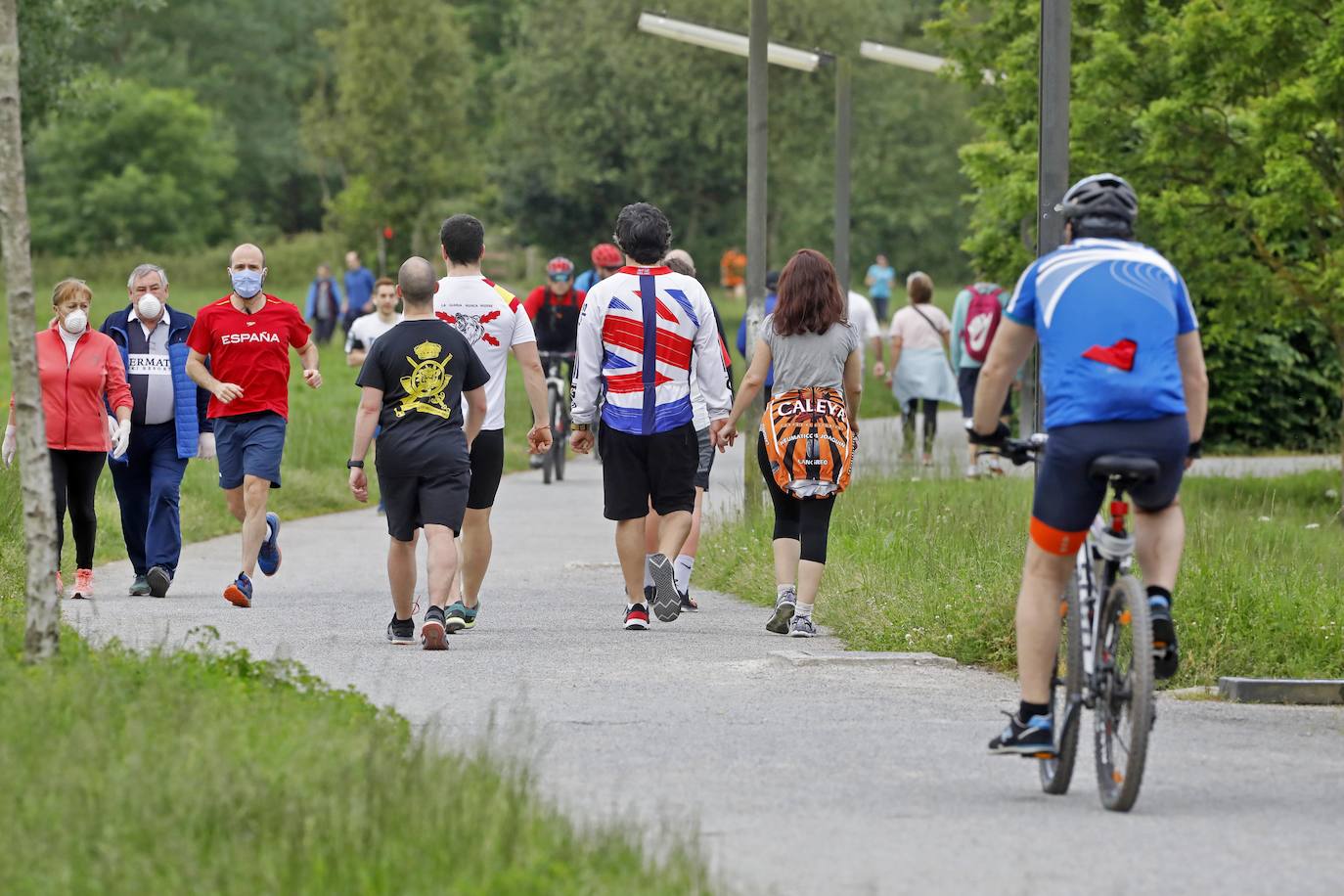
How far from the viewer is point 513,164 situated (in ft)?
190

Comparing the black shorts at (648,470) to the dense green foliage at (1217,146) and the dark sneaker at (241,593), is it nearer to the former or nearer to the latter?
the dark sneaker at (241,593)

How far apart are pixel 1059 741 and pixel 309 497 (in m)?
13.9

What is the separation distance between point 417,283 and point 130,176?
7997 cm

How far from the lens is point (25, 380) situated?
752 centimetres

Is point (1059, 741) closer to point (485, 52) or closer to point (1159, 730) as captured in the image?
point (1159, 730)

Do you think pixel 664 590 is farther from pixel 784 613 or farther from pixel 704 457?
pixel 704 457

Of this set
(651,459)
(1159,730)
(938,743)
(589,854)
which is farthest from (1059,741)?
(651,459)

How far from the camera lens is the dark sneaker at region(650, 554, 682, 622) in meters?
10.6

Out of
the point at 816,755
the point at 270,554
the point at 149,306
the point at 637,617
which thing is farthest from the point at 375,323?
the point at 816,755

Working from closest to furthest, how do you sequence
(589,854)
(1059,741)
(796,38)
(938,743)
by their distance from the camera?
1. (589,854)
2. (1059,741)
3. (938,743)
4. (796,38)

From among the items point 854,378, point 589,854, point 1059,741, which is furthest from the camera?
point 854,378

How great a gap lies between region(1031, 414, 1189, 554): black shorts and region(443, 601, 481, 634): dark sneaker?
455 cm

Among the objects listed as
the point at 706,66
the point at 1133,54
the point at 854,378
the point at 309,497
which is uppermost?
the point at 706,66

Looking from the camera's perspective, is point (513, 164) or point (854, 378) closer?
point (854, 378)
